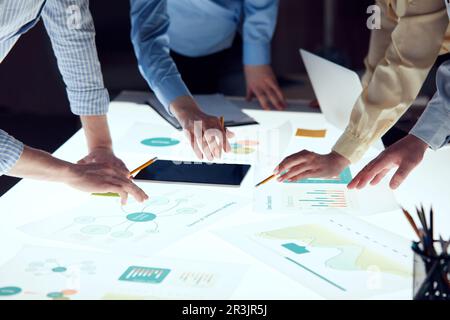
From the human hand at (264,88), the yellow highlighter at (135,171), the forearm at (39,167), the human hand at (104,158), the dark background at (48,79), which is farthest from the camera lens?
the dark background at (48,79)

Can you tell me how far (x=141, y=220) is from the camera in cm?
136

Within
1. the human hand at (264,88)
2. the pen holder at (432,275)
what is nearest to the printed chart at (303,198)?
the pen holder at (432,275)

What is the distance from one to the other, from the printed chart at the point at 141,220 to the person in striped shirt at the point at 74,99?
0.15 ft

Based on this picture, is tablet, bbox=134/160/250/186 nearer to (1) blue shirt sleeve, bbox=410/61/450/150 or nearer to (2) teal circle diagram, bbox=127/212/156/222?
(2) teal circle diagram, bbox=127/212/156/222

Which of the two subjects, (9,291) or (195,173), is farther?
(195,173)

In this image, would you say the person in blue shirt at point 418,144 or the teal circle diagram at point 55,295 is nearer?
the teal circle diagram at point 55,295

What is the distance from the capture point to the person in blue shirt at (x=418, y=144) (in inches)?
59.3

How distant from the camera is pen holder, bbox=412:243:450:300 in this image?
38.7 inches

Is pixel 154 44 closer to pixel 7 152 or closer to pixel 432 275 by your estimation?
pixel 7 152

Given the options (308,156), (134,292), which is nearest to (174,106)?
(308,156)

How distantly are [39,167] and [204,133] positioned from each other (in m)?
0.46

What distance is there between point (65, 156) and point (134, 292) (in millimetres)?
753

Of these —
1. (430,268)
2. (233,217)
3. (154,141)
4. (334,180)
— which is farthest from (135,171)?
(430,268)

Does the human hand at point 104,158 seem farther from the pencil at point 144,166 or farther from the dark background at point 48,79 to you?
the dark background at point 48,79
